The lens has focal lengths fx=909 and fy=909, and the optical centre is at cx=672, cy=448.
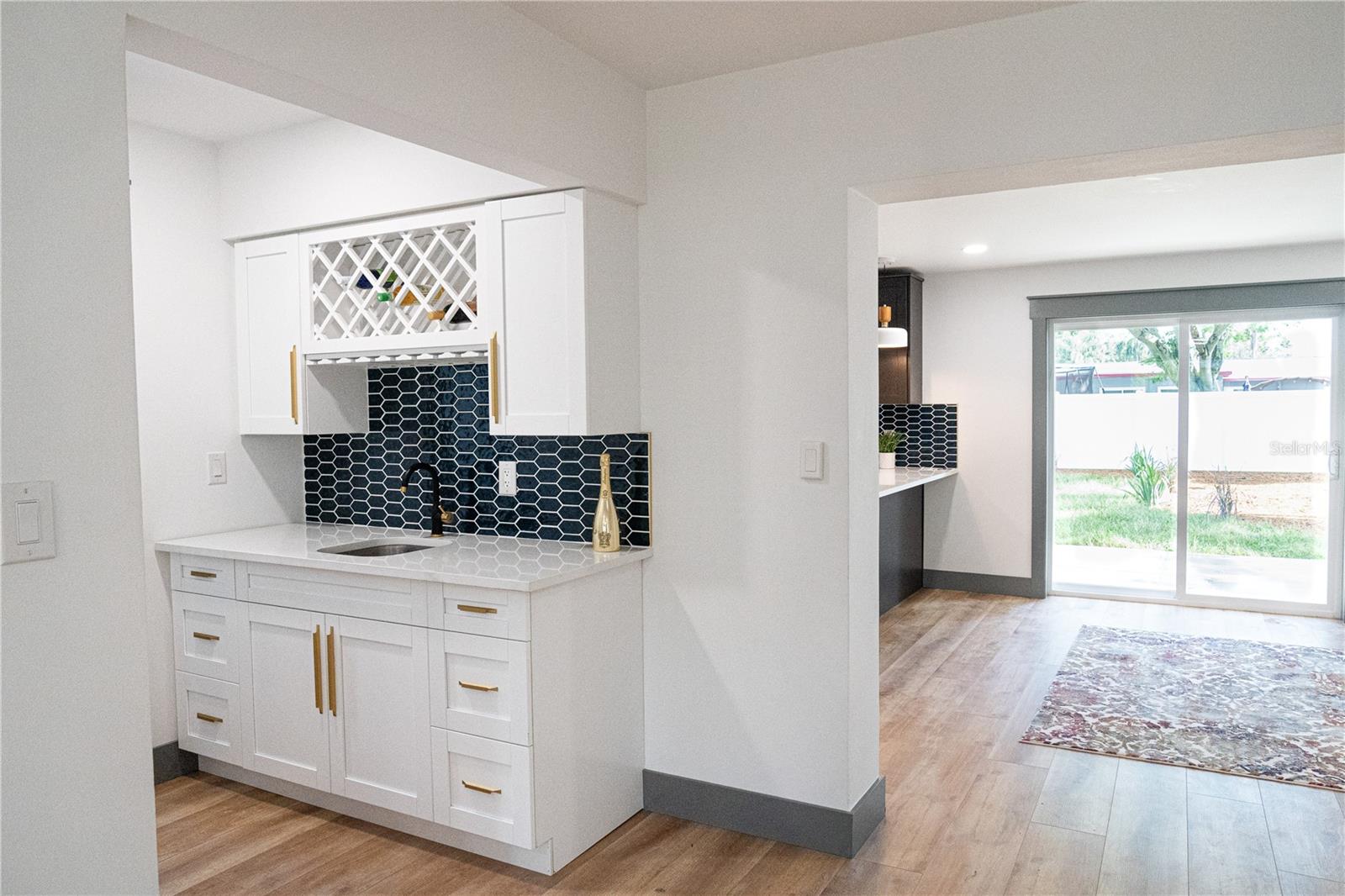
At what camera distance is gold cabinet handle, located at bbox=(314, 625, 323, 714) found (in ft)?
10.0

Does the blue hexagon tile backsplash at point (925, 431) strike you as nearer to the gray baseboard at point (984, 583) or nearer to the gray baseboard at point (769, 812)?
the gray baseboard at point (984, 583)

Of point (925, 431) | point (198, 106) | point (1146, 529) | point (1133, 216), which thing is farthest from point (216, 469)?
point (1146, 529)

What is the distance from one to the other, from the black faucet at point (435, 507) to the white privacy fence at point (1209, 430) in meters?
4.90

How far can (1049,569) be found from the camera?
6766 mm

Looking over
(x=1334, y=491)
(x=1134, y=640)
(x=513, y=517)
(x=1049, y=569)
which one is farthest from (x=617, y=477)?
(x=1334, y=491)

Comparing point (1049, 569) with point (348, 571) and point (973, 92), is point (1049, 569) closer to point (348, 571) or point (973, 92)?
point (973, 92)

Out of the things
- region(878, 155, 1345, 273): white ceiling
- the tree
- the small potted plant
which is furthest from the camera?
the small potted plant

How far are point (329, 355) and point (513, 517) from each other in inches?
37.2

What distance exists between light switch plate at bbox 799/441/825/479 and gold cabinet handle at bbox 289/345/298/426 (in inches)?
79.8

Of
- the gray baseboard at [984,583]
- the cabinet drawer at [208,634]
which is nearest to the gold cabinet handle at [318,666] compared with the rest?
the cabinet drawer at [208,634]

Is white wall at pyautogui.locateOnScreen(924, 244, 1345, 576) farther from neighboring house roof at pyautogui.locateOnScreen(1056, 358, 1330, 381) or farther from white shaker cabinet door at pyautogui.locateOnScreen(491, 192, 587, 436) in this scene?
white shaker cabinet door at pyautogui.locateOnScreen(491, 192, 587, 436)

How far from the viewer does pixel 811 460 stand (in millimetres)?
2873

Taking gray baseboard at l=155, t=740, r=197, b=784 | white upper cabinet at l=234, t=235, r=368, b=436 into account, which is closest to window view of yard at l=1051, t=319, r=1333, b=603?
white upper cabinet at l=234, t=235, r=368, b=436

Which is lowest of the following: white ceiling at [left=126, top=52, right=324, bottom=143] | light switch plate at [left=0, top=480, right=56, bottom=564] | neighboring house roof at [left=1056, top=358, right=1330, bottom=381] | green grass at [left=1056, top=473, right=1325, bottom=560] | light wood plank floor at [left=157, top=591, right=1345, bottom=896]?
light wood plank floor at [left=157, top=591, right=1345, bottom=896]
